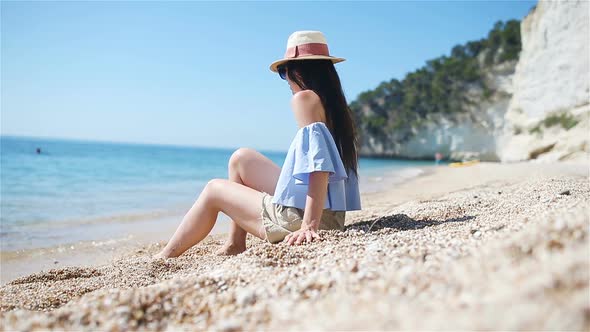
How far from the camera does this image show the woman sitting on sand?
8.59 feet

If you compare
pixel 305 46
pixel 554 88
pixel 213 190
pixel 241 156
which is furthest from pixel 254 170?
pixel 554 88

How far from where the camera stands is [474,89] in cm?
3978

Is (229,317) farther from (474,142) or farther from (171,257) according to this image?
(474,142)

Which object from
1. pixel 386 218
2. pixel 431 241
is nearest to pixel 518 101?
pixel 386 218

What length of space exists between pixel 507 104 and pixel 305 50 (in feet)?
122

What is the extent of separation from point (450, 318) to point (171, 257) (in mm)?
2477

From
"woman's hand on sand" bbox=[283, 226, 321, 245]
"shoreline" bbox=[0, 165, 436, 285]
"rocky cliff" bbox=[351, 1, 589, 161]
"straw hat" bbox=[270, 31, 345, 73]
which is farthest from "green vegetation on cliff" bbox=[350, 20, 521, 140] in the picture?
"woman's hand on sand" bbox=[283, 226, 321, 245]

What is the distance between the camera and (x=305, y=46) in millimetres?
2877

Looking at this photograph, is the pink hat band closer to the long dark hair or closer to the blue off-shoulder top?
the long dark hair

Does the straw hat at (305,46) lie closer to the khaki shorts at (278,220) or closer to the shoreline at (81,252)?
the khaki shorts at (278,220)

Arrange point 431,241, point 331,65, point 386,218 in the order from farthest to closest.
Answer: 1. point 386,218
2. point 331,65
3. point 431,241

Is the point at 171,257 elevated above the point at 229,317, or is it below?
below

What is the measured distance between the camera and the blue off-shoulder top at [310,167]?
2604 millimetres

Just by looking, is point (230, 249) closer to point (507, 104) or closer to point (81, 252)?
point (81, 252)
